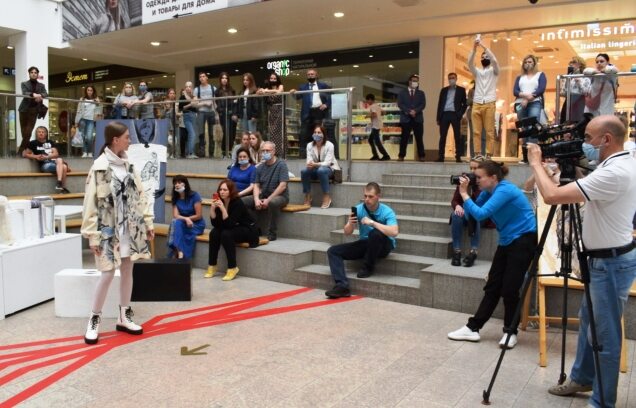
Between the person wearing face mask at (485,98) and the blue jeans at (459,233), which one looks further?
the person wearing face mask at (485,98)

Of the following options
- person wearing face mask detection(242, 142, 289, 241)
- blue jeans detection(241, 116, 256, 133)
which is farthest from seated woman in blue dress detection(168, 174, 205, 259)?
blue jeans detection(241, 116, 256, 133)

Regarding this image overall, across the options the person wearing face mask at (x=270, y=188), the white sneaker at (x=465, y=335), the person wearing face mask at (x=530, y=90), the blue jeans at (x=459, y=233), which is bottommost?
the white sneaker at (x=465, y=335)

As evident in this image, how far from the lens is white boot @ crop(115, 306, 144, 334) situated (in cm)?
493

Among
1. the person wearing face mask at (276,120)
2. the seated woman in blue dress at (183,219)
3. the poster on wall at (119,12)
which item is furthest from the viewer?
the poster on wall at (119,12)

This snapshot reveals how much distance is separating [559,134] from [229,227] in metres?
4.71

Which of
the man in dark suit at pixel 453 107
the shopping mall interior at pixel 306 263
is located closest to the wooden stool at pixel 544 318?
the shopping mall interior at pixel 306 263

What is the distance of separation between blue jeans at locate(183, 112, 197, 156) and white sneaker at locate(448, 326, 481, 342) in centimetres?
781

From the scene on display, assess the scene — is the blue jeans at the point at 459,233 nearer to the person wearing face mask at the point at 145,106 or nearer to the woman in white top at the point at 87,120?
the person wearing face mask at the point at 145,106

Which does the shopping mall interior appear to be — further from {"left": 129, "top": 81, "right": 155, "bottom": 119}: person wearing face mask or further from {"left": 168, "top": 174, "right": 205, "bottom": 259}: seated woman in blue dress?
{"left": 129, "top": 81, "right": 155, "bottom": 119}: person wearing face mask

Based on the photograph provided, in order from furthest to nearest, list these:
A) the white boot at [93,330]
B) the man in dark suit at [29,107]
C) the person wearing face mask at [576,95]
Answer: the man in dark suit at [29,107] → the person wearing face mask at [576,95] → the white boot at [93,330]

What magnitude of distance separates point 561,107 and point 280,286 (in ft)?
14.8

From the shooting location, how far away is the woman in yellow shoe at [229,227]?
7066 millimetres

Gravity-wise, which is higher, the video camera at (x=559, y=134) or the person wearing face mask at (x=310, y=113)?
the person wearing face mask at (x=310, y=113)

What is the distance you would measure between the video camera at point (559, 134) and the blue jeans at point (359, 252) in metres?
2.94
